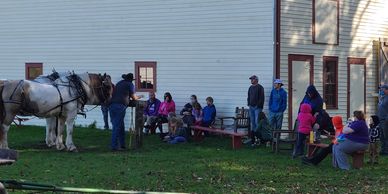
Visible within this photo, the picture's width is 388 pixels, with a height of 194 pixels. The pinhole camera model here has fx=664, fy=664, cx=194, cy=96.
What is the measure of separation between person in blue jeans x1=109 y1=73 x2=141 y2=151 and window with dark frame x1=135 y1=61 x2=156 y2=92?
537 cm

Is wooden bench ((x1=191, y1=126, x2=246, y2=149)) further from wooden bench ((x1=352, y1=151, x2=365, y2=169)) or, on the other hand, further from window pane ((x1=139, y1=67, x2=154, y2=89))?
wooden bench ((x1=352, y1=151, x2=365, y2=169))

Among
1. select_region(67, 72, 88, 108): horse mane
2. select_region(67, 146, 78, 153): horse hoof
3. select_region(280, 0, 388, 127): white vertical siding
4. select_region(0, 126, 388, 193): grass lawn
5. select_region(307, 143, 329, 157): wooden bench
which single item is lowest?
select_region(0, 126, 388, 193): grass lawn

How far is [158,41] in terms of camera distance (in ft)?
71.5

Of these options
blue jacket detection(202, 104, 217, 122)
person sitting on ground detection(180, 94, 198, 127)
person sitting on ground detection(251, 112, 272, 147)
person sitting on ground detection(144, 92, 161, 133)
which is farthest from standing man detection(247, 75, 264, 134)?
person sitting on ground detection(144, 92, 161, 133)

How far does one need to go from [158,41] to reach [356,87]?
21.9ft

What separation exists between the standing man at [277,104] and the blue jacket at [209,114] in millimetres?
2115

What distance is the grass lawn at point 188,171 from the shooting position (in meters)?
10.6

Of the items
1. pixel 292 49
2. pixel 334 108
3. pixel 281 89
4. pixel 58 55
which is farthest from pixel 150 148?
pixel 58 55

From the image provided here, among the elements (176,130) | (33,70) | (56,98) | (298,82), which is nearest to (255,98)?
(298,82)

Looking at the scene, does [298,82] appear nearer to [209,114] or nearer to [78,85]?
[209,114]

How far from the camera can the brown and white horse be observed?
49.3 feet

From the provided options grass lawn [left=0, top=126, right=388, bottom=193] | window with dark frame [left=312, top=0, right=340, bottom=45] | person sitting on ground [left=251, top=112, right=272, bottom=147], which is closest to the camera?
grass lawn [left=0, top=126, right=388, bottom=193]

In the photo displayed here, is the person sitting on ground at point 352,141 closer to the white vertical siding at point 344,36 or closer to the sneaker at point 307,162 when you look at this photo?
the sneaker at point 307,162

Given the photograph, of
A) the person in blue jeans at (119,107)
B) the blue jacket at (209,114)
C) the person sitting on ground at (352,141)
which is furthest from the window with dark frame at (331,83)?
the person sitting on ground at (352,141)
